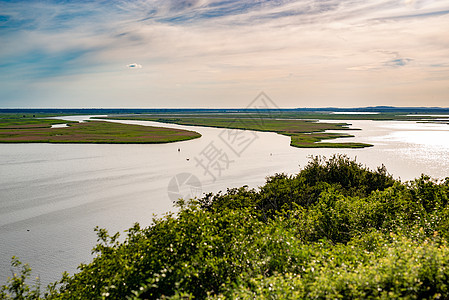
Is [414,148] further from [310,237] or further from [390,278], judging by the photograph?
[390,278]

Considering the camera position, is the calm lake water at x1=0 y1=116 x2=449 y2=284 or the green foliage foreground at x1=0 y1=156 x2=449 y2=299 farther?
the calm lake water at x1=0 y1=116 x2=449 y2=284

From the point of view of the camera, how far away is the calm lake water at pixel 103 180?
23594mm

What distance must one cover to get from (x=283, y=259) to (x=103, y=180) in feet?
122

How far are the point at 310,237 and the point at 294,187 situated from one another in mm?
10762

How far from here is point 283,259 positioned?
34.0 ft

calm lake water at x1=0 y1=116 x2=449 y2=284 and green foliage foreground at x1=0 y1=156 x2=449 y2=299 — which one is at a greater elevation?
green foliage foreground at x1=0 y1=156 x2=449 y2=299

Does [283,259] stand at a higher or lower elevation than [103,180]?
higher

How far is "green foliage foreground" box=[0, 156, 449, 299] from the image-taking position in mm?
7711

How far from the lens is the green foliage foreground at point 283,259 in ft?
25.3

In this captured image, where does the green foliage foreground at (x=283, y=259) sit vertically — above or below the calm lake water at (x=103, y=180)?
above

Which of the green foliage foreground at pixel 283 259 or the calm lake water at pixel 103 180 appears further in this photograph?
the calm lake water at pixel 103 180

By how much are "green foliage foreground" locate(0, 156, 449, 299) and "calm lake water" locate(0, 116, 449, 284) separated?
11230 mm

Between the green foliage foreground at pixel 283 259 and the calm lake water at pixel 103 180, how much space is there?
11230 mm

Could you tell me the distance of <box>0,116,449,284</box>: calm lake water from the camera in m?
23.6
